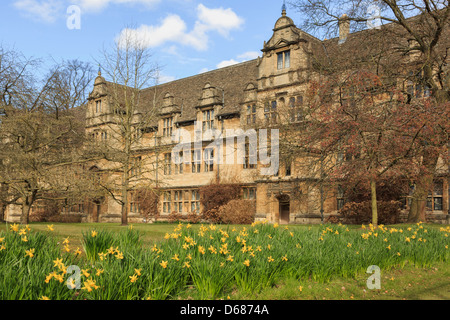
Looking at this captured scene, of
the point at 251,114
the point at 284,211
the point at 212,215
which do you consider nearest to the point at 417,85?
the point at 251,114

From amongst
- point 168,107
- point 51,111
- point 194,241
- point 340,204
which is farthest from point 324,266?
point 168,107

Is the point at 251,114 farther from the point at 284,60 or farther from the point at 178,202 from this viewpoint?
the point at 178,202

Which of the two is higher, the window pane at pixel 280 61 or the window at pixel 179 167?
the window pane at pixel 280 61

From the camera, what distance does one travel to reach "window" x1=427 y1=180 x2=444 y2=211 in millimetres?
21484

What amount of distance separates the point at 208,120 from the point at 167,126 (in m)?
4.87

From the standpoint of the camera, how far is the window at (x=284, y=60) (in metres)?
26.7

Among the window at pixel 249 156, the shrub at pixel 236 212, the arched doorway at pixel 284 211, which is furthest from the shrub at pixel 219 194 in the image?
the arched doorway at pixel 284 211

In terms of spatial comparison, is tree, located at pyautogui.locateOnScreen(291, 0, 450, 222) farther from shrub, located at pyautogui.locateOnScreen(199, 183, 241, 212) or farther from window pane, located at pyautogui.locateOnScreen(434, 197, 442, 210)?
shrub, located at pyautogui.locateOnScreen(199, 183, 241, 212)

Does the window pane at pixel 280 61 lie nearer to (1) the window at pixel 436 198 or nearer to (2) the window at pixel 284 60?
(2) the window at pixel 284 60

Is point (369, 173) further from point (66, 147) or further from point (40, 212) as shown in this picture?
point (40, 212)

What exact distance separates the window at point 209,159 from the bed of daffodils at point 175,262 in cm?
2193

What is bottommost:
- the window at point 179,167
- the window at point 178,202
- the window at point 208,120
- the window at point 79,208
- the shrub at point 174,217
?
the shrub at point 174,217

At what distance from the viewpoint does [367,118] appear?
1402cm
